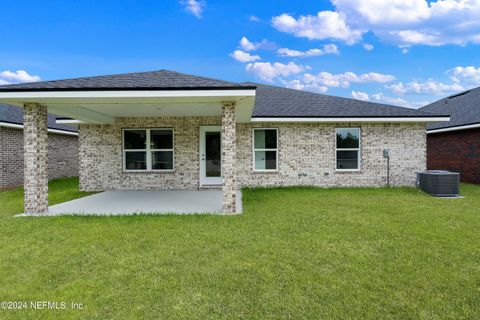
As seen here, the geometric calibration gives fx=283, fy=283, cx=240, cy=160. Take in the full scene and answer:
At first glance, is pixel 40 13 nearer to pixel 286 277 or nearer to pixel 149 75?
pixel 149 75

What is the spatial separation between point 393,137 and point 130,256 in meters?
10.9

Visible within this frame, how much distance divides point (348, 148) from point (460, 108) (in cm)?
954

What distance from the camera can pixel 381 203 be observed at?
819 centimetres

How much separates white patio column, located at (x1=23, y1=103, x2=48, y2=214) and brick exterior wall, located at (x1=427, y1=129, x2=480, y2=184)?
16.9m

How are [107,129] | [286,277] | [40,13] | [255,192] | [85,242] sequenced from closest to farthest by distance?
[286,277] → [85,242] → [255,192] → [107,129] → [40,13]

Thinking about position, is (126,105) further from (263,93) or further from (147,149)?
(263,93)

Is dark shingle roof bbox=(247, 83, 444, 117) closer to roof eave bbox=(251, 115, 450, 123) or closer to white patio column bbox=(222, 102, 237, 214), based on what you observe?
roof eave bbox=(251, 115, 450, 123)

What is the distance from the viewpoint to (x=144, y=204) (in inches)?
325

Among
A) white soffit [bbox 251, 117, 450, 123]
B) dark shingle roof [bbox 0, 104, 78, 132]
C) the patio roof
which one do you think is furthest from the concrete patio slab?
dark shingle roof [bbox 0, 104, 78, 132]

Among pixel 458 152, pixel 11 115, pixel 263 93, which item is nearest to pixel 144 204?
pixel 263 93

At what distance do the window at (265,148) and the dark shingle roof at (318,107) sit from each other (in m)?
0.83

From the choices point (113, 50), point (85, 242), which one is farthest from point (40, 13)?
point (85, 242)

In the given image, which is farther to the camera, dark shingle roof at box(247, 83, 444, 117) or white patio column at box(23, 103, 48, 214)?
dark shingle roof at box(247, 83, 444, 117)

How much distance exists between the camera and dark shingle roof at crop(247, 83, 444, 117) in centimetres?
1114
